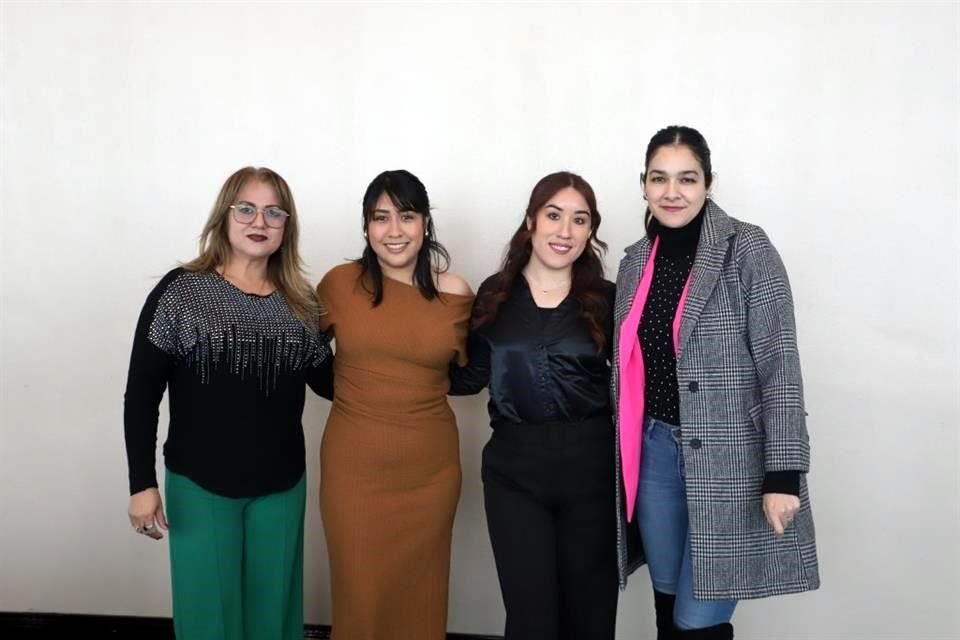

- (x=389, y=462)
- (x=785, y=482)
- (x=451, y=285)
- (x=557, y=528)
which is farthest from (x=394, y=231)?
(x=785, y=482)

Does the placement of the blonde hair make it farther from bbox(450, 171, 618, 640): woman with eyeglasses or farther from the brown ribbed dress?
bbox(450, 171, 618, 640): woman with eyeglasses

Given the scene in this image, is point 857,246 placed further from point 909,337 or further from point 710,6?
point 710,6

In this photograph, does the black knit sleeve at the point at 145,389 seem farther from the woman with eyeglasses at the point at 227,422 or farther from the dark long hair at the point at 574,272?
the dark long hair at the point at 574,272

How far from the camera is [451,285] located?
6.99 feet

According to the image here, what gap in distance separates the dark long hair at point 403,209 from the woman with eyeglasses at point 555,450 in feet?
0.82

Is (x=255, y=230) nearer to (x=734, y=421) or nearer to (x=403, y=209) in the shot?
(x=403, y=209)

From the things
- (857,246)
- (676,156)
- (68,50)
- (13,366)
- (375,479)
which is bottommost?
(375,479)

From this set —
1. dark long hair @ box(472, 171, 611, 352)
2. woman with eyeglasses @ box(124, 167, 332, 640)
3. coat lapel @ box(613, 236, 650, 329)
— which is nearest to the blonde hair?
woman with eyeglasses @ box(124, 167, 332, 640)

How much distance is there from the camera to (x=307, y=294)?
2.00 m

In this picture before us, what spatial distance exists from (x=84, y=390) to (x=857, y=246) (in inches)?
116

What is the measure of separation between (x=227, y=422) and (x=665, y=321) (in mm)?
1127

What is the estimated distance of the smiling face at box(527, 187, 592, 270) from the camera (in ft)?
6.32

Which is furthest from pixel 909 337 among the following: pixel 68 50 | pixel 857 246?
pixel 68 50

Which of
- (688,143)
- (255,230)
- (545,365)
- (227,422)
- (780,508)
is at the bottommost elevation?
(780,508)
